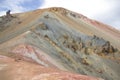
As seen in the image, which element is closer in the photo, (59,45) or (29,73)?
(29,73)

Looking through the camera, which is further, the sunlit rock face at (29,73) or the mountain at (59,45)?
the mountain at (59,45)

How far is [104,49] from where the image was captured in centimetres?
5256

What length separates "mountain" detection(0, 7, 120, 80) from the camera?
3400 cm

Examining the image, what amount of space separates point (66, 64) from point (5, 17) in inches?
934

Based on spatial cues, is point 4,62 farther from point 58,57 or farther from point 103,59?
point 103,59

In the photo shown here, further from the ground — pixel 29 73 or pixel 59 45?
pixel 59 45

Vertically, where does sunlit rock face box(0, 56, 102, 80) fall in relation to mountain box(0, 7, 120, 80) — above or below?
below

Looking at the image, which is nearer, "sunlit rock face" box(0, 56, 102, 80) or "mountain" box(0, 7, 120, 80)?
"sunlit rock face" box(0, 56, 102, 80)

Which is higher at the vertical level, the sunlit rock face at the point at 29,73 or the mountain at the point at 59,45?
the mountain at the point at 59,45

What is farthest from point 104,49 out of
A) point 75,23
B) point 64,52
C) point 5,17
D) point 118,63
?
point 5,17

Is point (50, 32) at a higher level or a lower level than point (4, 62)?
higher

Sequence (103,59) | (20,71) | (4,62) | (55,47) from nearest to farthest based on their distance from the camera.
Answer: (20,71) → (4,62) → (55,47) → (103,59)

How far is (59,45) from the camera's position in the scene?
44.1 metres

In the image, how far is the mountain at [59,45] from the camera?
34.0 m
